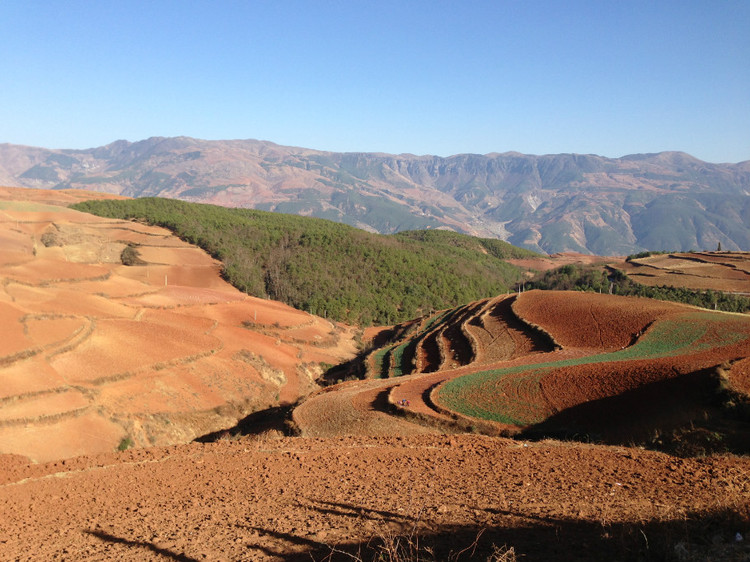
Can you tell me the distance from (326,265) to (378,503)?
90.0 metres

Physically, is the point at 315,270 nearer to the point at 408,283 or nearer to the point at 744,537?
the point at 408,283

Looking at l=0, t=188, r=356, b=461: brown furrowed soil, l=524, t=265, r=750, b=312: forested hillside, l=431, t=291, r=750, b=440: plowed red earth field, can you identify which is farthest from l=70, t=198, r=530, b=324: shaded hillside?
l=431, t=291, r=750, b=440: plowed red earth field

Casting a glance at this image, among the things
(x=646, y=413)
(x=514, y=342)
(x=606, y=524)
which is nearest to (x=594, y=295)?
(x=514, y=342)

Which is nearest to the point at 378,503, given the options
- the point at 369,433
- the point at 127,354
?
the point at 369,433

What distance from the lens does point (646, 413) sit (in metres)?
19.6

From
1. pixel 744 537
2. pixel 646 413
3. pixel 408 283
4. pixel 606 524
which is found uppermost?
pixel 744 537

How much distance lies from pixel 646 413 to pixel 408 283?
80083mm

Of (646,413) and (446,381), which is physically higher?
(646,413)

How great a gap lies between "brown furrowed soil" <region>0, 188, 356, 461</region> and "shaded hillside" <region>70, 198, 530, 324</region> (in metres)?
20.0

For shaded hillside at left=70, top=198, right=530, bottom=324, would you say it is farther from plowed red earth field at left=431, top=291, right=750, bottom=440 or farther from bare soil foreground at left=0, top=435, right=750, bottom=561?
bare soil foreground at left=0, top=435, right=750, bottom=561

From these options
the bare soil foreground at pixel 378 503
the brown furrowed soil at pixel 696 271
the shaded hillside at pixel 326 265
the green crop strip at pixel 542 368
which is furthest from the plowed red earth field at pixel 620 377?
the shaded hillside at pixel 326 265

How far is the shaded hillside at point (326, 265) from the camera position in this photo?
87.7 metres

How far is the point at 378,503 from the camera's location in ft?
33.6

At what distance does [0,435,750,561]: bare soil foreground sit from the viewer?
289 inches
